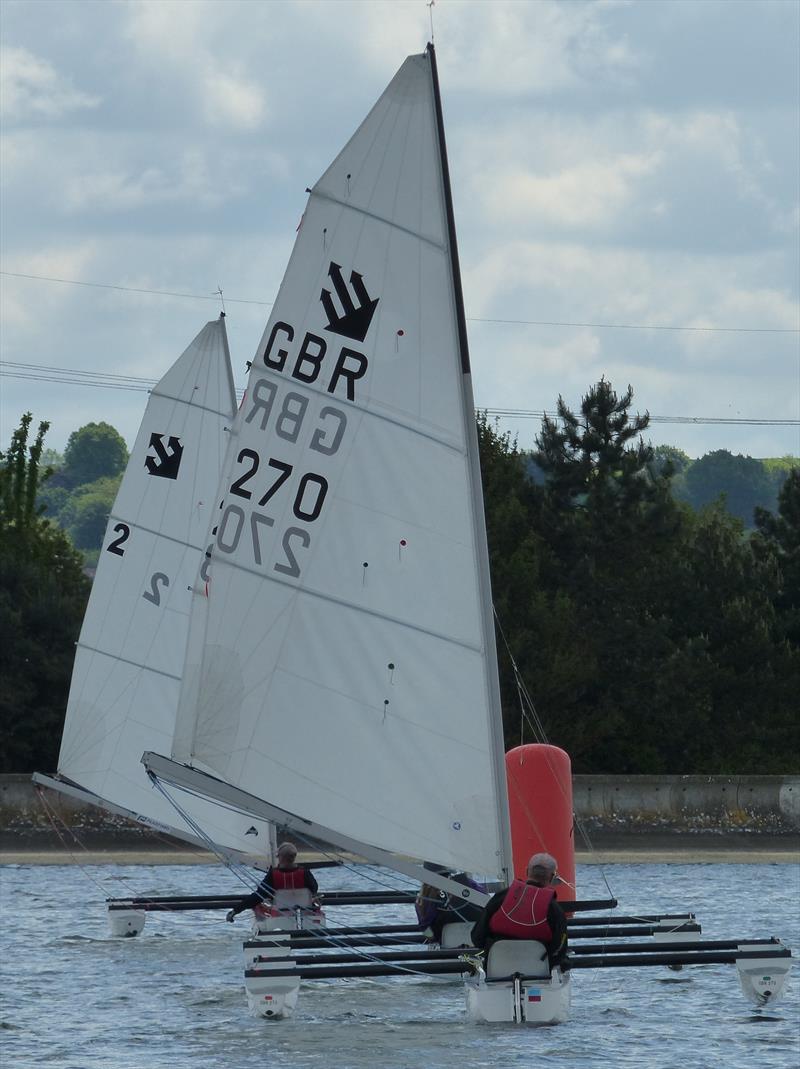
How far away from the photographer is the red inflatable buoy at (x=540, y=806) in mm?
26734

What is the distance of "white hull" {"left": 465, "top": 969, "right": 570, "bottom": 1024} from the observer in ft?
58.1

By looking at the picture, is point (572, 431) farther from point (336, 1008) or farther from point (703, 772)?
point (336, 1008)

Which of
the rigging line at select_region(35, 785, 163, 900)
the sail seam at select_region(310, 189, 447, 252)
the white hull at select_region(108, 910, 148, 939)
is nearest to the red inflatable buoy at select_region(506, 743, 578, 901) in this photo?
the white hull at select_region(108, 910, 148, 939)

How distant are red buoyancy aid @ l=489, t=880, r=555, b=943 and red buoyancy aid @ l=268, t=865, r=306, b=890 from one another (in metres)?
6.29

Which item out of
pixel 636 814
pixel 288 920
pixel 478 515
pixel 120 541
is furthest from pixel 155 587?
pixel 636 814

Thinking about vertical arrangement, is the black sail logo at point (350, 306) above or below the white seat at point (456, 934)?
above

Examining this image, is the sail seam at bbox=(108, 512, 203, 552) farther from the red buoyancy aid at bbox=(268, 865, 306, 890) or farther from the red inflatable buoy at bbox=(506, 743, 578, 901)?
the red buoyancy aid at bbox=(268, 865, 306, 890)

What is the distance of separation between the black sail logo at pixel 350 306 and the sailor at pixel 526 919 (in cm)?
559

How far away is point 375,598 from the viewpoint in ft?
64.1

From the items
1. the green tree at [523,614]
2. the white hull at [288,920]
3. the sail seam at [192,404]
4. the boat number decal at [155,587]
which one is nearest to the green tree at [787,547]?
the green tree at [523,614]

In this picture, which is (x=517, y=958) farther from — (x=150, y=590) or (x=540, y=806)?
(x=150, y=590)

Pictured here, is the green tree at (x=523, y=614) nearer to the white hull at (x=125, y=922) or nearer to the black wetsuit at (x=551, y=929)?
the white hull at (x=125, y=922)

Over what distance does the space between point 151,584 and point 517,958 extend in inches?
522

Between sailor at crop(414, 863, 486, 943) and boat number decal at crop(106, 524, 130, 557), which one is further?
boat number decal at crop(106, 524, 130, 557)
